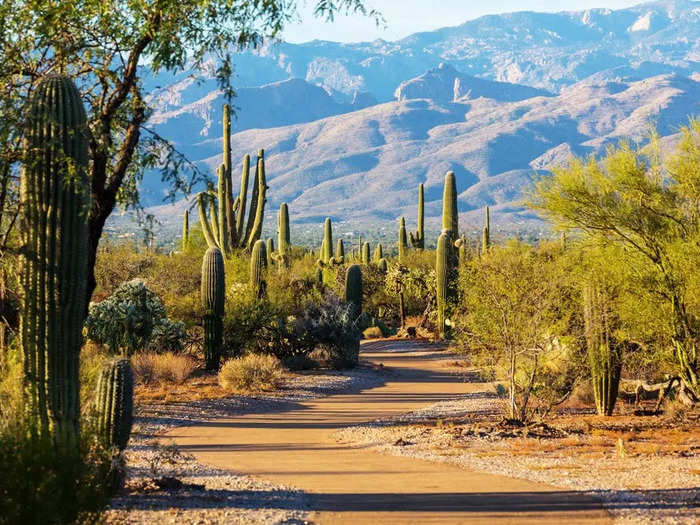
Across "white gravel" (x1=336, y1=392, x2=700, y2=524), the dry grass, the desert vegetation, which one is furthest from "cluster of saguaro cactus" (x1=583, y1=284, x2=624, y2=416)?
the dry grass

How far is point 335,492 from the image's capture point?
9.59 metres

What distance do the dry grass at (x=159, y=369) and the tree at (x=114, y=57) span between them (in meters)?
9.35

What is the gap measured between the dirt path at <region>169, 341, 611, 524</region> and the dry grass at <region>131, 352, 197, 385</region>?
294cm

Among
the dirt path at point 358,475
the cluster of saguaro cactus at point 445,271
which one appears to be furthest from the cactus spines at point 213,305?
the cluster of saguaro cactus at point 445,271

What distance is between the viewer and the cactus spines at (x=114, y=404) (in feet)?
30.0

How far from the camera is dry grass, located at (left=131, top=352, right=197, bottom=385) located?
18.8m

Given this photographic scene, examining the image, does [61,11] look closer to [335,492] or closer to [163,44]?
[163,44]

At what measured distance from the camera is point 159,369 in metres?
18.9

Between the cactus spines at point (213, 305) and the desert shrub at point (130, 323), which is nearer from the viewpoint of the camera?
the desert shrub at point (130, 323)

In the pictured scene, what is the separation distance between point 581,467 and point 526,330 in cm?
383

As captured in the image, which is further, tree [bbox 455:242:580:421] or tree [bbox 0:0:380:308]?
tree [bbox 455:242:580:421]

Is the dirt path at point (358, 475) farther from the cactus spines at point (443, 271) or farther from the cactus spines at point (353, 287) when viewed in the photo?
the cactus spines at point (443, 271)

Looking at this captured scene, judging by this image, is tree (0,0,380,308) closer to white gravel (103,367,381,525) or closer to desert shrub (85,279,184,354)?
white gravel (103,367,381,525)

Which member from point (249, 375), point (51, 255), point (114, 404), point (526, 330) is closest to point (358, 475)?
point (114, 404)
